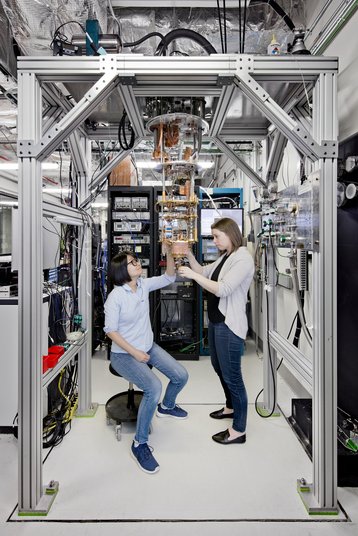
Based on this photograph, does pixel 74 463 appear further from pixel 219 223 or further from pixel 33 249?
pixel 219 223

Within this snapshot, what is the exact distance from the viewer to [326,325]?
5.58ft

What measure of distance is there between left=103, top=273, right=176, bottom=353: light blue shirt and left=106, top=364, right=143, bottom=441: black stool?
12.3 inches


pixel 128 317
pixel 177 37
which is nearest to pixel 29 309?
pixel 128 317

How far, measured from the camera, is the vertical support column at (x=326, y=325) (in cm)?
168

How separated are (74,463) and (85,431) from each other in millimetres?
369

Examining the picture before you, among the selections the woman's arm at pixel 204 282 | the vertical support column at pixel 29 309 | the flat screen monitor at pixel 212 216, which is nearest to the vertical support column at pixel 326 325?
the woman's arm at pixel 204 282

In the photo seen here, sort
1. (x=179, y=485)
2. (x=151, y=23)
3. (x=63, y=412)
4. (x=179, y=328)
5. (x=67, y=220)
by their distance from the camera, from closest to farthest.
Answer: (x=179, y=485) < (x=67, y=220) < (x=151, y=23) < (x=63, y=412) < (x=179, y=328)

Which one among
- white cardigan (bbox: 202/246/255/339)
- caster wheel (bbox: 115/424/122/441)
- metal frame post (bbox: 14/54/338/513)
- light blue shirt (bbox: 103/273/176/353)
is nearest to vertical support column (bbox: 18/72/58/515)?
metal frame post (bbox: 14/54/338/513)

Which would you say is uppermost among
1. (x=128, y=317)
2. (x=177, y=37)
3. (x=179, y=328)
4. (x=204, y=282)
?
(x=177, y=37)

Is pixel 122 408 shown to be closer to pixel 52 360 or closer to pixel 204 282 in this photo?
pixel 52 360

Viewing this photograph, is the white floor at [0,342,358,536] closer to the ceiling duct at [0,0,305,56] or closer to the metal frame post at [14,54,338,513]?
the metal frame post at [14,54,338,513]

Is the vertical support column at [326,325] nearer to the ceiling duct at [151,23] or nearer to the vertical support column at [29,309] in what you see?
the ceiling duct at [151,23]

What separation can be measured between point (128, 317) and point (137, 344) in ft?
0.67

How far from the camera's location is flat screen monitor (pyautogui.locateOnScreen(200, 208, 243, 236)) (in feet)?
13.6
